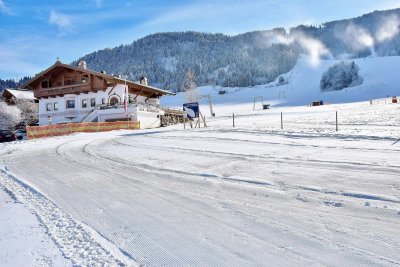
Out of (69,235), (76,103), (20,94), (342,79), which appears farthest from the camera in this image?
(342,79)

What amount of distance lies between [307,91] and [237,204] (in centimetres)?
11919

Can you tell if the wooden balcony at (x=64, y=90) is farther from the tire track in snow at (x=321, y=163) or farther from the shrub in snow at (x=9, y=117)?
the tire track in snow at (x=321, y=163)

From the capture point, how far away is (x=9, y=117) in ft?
184

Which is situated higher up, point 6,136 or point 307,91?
point 307,91

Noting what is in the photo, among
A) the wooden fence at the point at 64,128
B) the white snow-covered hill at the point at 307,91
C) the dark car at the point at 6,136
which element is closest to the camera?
the wooden fence at the point at 64,128

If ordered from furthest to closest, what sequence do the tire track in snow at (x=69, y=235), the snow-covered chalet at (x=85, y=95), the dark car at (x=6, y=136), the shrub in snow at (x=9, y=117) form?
the shrub in snow at (x=9, y=117), the snow-covered chalet at (x=85, y=95), the dark car at (x=6, y=136), the tire track in snow at (x=69, y=235)

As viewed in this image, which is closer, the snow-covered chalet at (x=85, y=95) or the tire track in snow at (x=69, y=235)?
the tire track in snow at (x=69, y=235)

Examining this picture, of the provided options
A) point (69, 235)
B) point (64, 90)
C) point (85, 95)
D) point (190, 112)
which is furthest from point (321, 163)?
point (64, 90)

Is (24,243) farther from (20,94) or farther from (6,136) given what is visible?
(20,94)

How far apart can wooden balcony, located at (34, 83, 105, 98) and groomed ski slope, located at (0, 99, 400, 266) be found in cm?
3373

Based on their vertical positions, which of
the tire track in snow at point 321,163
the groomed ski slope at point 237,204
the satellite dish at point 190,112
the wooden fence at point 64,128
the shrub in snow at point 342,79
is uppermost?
the shrub in snow at point 342,79

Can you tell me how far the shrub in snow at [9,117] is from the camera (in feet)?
181

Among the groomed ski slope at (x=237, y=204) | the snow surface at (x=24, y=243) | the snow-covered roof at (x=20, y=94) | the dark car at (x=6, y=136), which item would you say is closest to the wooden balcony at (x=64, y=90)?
the dark car at (x=6, y=136)

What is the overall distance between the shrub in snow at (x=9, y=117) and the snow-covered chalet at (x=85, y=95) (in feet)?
26.0
